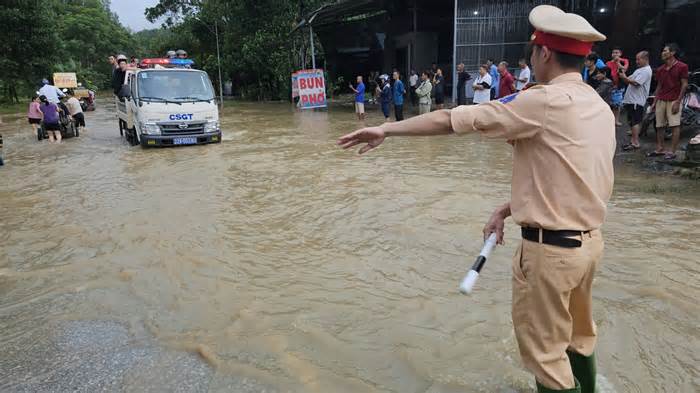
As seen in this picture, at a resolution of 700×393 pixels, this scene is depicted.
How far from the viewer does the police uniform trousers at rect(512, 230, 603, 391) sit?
1908 mm

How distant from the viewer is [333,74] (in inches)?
1087

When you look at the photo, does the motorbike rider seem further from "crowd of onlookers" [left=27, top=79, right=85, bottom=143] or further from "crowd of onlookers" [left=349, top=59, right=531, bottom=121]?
"crowd of onlookers" [left=349, top=59, right=531, bottom=121]

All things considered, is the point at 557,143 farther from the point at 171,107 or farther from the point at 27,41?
the point at 27,41

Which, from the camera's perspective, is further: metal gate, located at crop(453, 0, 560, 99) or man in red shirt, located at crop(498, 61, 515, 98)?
metal gate, located at crop(453, 0, 560, 99)

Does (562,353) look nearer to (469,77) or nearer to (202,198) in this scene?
(202,198)

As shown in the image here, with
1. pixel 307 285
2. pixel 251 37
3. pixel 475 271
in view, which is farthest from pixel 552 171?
pixel 251 37

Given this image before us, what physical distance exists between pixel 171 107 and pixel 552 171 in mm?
10561

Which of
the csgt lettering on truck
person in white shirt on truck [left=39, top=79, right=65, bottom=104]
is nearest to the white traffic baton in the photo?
the csgt lettering on truck

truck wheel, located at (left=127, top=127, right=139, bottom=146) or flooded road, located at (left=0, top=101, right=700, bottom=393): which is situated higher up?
truck wheel, located at (left=127, top=127, right=139, bottom=146)

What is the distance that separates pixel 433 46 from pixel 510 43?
5406mm

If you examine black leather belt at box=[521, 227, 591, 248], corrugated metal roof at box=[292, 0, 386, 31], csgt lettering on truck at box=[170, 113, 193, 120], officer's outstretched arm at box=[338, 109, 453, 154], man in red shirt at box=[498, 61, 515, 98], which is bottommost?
black leather belt at box=[521, 227, 591, 248]

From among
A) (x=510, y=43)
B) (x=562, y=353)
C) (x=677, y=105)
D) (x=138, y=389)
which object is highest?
(x=510, y=43)

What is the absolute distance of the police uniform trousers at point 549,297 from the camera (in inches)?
75.1

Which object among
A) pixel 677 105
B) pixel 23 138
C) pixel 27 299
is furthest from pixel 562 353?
pixel 23 138
